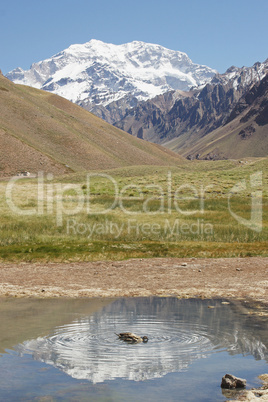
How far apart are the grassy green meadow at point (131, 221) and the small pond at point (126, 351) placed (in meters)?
15.5

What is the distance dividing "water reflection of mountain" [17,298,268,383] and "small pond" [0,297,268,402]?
2cm

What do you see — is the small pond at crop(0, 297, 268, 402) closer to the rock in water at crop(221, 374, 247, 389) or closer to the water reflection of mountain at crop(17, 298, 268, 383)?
the water reflection of mountain at crop(17, 298, 268, 383)

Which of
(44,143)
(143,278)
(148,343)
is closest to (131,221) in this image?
(143,278)

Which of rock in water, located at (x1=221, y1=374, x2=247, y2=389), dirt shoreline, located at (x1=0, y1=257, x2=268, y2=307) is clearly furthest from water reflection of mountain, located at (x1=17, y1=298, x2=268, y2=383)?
dirt shoreline, located at (x1=0, y1=257, x2=268, y2=307)

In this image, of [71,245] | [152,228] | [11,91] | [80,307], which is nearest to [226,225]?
[152,228]

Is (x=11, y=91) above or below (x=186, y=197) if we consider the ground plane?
above

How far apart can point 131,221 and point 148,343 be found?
111ft

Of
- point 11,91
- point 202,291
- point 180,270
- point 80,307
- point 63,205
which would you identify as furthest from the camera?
point 11,91

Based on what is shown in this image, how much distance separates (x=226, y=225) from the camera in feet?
151

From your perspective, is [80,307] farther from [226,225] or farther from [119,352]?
[226,225]

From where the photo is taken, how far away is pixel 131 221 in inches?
1895

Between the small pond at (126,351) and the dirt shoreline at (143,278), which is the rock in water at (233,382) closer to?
the small pond at (126,351)

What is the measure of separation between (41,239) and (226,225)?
1664cm

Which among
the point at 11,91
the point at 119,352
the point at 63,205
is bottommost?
the point at 119,352
